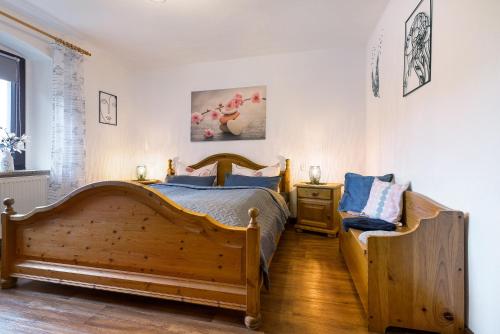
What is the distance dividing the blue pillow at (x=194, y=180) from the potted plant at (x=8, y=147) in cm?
164

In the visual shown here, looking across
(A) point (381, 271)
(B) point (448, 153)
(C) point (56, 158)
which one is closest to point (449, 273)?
(A) point (381, 271)

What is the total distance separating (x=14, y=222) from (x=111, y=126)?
222cm

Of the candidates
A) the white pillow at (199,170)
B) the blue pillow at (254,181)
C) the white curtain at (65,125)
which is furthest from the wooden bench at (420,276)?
the white curtain at (65,125)

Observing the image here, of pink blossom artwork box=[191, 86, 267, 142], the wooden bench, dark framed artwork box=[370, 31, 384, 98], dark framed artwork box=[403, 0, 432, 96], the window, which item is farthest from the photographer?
pink blossom artwork box=[191, 86, 267, 142]

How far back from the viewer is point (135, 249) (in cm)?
167

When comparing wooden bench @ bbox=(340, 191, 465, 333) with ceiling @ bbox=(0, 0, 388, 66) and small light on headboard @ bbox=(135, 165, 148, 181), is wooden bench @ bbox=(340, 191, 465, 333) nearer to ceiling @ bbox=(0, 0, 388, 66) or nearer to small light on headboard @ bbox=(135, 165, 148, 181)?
ceiling @ bbox=(0, 0, 388, 66)

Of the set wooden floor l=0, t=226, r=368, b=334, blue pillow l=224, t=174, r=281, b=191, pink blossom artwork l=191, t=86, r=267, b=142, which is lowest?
wooden floor l=0, t=226, r=368, b=334

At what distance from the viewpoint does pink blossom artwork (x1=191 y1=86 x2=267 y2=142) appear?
3.78m

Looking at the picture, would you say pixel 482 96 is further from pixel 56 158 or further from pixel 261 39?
pixel 56 158

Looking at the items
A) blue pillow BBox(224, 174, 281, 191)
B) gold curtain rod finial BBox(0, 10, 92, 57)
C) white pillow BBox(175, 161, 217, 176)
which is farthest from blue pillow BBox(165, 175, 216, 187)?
gold curtain rod finial BBox(0, 10, 92, 57)

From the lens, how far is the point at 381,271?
143 centimetres

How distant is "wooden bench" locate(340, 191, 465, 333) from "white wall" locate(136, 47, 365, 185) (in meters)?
2.14

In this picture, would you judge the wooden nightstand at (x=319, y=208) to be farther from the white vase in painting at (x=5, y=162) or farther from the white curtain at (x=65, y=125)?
the white vase in painting at (x=5, y=162)

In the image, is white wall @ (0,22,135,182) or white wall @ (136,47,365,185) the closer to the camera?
white wall @ (0,22,135,182)
